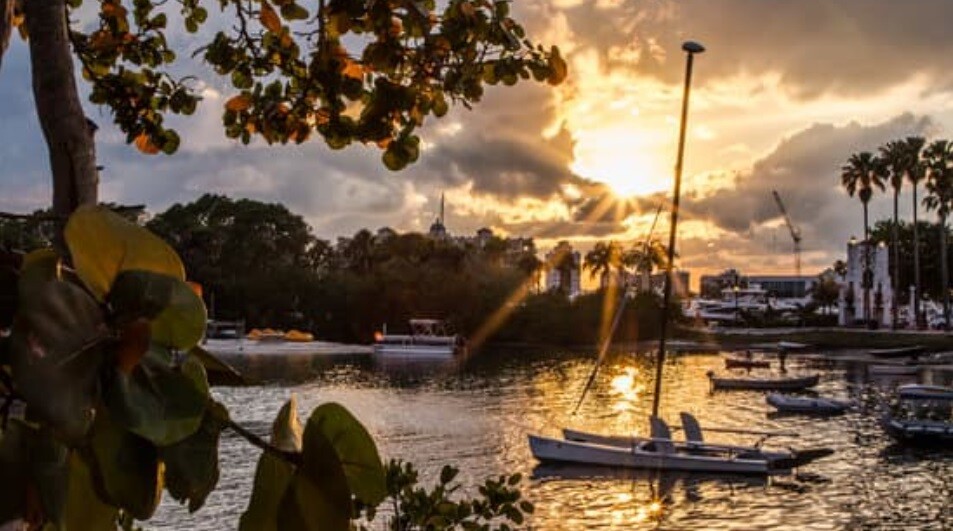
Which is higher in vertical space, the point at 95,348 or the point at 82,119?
the point at 82,119

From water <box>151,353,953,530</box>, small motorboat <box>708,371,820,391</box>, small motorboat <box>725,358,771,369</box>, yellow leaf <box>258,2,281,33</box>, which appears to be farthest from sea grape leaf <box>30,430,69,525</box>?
small motorboat <box>725,358,771,369</box>

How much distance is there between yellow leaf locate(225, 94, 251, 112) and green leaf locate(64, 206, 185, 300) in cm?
204

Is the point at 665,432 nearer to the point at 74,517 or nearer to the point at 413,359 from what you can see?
the point at 74,517

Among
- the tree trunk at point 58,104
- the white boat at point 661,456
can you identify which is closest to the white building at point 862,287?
the white boat at point 661,456

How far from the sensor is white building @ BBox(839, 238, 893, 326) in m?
81.0

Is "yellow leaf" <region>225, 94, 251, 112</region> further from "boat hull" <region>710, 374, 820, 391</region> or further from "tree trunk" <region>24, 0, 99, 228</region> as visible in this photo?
"boat hull" <region>710, 374, 820, 391</region>

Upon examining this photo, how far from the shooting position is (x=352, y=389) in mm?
48844

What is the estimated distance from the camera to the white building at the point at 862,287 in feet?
266

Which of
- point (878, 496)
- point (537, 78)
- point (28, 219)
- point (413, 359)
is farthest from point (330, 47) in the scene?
point (413, 359)

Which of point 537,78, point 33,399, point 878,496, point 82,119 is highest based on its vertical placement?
point 537,78

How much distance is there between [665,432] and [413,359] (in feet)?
137

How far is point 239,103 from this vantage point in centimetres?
259

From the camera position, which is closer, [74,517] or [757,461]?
[74,517]

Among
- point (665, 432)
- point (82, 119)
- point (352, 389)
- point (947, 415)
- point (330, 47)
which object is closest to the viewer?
point (82, 119)
